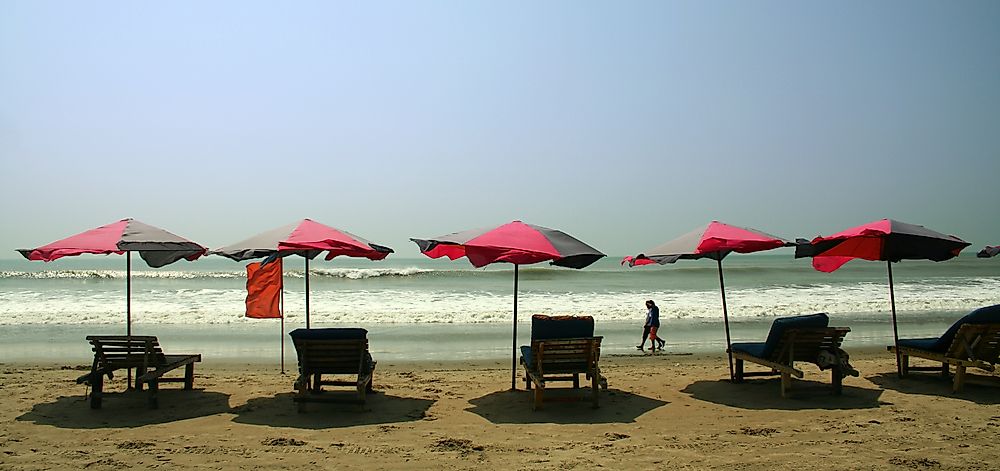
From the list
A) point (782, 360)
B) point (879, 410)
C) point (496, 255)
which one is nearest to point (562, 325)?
point (496, 255)

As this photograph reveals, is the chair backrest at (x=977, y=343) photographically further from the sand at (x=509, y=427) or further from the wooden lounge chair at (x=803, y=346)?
the wooden lounge chair at (x=803, y=346)

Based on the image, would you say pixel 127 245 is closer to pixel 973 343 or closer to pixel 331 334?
pixel 331 334

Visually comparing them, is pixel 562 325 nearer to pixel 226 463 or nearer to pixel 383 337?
pixel 226 463

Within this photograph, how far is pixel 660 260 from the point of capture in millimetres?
8516

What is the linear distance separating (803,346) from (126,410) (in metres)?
7.64

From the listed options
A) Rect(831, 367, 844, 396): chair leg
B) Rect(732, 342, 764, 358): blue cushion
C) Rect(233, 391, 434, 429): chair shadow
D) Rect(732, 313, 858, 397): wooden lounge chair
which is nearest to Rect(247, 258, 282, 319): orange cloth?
Rect(233, 391, 434, 429): chair shadow

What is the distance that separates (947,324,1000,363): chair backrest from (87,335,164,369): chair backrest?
30.3 ft

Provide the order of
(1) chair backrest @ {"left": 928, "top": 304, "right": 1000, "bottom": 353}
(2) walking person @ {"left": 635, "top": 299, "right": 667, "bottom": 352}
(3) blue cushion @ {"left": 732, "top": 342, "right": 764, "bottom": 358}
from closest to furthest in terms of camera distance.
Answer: (1) chair backrest @ {"left": 928, "top": 304, "right": 1000, "bottom": 353}
(3) blue cushion @ {"left": 732, "top": 342, "right": 764, "bottom": 358}
(2) walking person @ {"left": 635, "top": 299, "right": 667, "bottom": 352}

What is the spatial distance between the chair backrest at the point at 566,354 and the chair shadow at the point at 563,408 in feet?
1.05

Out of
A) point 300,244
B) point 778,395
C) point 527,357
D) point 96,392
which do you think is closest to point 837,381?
point 778,395

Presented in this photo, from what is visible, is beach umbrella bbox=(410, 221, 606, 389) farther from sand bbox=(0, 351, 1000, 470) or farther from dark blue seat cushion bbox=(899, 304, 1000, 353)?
dark blue seat cushion bbox=(899, 304, 1000, 353)

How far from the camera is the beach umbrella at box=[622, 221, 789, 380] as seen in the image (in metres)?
8.06

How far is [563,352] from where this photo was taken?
761 centimetres

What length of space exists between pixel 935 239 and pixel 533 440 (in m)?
5.84
